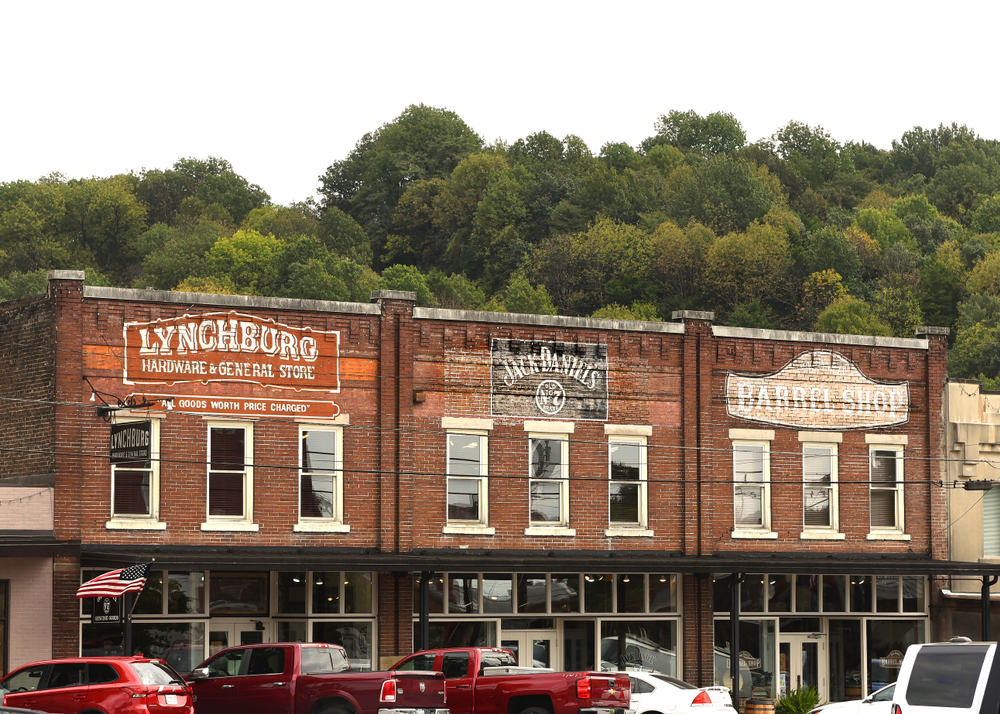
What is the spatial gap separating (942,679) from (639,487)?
1700 cm

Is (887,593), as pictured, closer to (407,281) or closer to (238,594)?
(238,594)

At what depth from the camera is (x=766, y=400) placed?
3353cm

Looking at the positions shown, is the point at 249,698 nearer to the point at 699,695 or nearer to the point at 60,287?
the point at 699,695

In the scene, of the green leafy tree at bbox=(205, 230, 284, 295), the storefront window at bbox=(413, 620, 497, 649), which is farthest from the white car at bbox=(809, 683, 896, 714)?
the green leafy tree at bbox=(205, 230, 284, 295)

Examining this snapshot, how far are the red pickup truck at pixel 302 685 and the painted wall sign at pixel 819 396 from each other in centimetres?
1381

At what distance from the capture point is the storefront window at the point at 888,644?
112 ft

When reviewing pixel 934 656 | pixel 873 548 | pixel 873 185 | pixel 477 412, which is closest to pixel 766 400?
pixel 873 548

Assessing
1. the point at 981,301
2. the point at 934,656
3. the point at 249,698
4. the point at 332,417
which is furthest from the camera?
the point at 981,301

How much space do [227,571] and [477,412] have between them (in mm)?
6439

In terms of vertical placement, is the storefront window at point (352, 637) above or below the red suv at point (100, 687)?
below

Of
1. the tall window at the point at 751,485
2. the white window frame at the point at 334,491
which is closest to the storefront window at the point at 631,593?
the tall window at the point at 751,485

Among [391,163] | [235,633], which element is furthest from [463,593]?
[391,163]

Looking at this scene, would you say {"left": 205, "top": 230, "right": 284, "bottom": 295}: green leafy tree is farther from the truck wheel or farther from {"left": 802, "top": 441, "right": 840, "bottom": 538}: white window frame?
the truck wheel

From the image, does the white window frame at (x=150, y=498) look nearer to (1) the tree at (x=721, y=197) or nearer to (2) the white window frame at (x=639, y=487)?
(2) the white window frame at (x=639, y=487)
